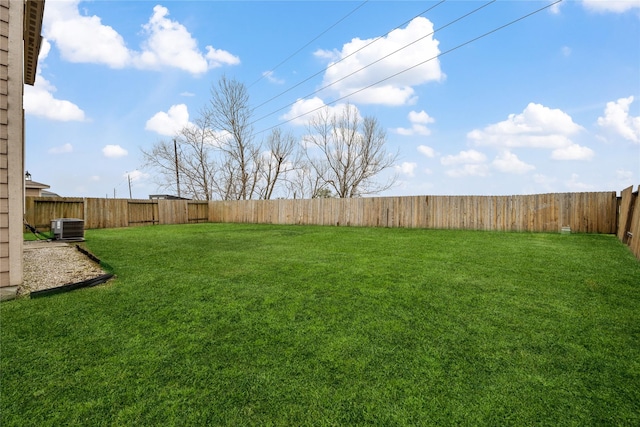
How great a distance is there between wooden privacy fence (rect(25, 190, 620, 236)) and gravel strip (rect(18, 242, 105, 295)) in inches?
327

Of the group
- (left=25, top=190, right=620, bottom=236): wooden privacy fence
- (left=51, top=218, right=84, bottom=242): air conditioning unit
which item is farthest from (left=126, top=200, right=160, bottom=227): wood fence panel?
(left=51, top=218, right=84, bottom=242): air conditioning unit

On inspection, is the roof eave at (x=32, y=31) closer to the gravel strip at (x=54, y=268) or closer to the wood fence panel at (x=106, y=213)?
the gravel strip at (x=54, y=268)

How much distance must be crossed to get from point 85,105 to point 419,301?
501 inches

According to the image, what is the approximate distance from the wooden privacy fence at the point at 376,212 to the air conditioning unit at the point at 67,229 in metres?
6.00

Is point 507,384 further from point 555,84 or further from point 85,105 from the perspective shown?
point 85,105

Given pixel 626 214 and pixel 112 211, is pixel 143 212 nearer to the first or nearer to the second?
pixel 112 211

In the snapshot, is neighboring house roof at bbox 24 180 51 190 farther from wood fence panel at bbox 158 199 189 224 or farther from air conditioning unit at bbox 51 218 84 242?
air conditioning unit at bbox 51 218 84 242

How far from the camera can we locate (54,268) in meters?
3.92


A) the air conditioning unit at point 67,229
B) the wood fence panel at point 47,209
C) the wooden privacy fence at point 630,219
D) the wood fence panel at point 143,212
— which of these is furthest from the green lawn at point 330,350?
the wood fence panel at point 143,212

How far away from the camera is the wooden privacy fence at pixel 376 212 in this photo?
7.85 metres

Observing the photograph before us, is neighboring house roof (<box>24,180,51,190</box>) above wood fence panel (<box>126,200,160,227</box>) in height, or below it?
above

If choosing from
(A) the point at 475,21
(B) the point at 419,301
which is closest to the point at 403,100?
(A) the point at 475,21

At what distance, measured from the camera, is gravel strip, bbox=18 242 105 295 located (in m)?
3.24

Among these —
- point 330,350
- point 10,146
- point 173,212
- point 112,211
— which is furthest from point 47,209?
point 330,350
